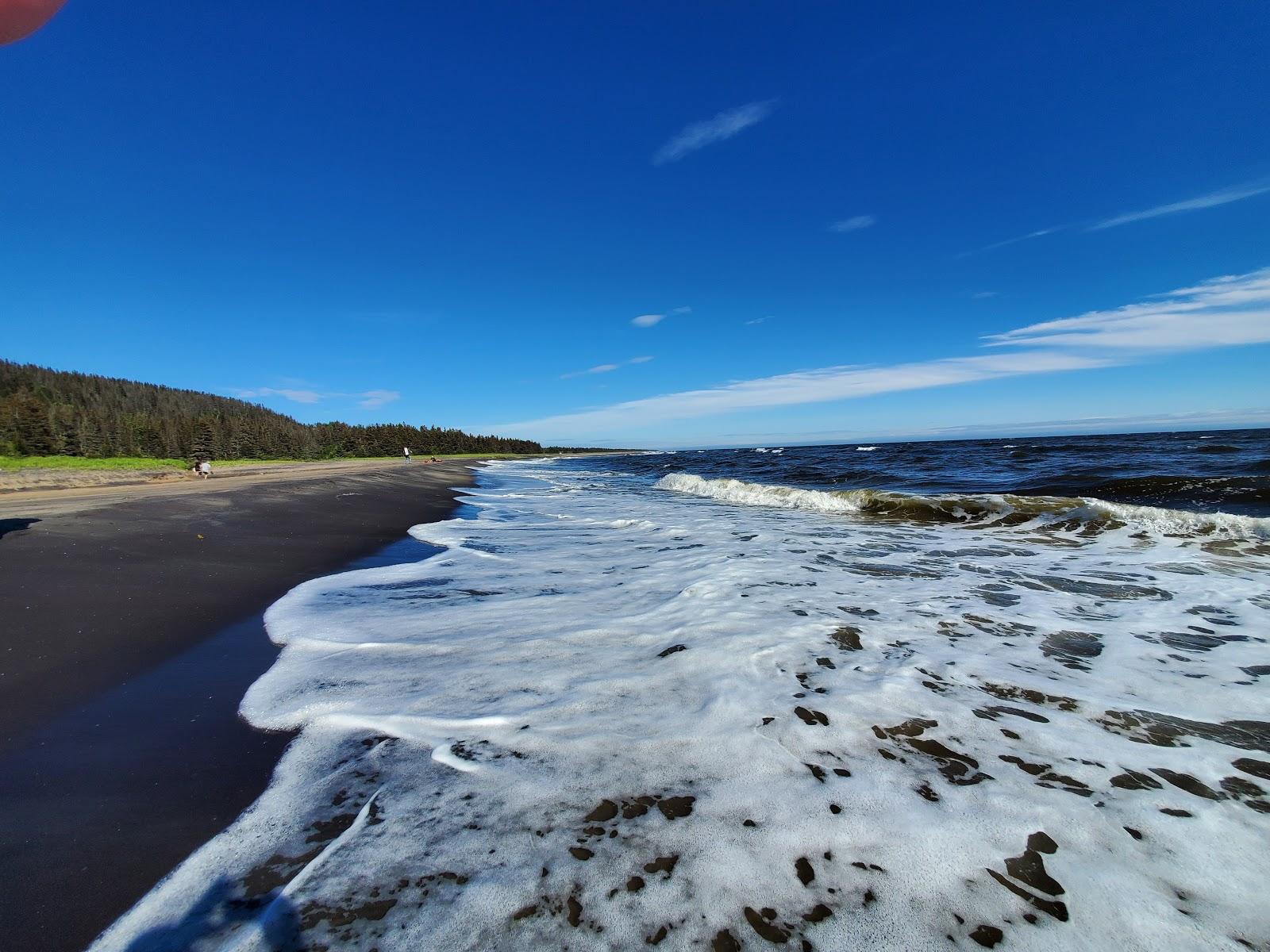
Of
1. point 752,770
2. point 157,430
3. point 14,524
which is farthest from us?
point 157,430

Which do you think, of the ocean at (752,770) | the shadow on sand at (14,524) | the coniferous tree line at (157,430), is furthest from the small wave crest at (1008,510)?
the coniferous tree line at (157,430)

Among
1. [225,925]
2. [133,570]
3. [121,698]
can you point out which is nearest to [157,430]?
[133,570]

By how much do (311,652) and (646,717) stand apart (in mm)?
2911

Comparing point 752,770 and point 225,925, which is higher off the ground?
point 225,925

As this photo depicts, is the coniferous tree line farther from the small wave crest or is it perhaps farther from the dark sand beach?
the small wave crest

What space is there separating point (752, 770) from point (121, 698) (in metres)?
4.14

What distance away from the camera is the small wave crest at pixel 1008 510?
8844 mm

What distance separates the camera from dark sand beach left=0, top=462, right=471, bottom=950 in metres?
2.00

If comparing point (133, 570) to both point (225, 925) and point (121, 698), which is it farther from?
point (225, 925)

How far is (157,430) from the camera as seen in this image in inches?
2702

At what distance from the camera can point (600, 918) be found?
178 centimetres

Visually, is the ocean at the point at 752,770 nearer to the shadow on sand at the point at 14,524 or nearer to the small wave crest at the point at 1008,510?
the small wave crest at the point at 1008,510

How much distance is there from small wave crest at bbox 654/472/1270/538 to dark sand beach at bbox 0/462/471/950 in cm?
1164

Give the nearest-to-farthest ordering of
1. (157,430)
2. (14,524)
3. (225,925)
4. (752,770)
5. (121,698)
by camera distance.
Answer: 1. (225,925)
2. (752,770)
3. (121,698)
4. (14,524)
5. (157,430)
